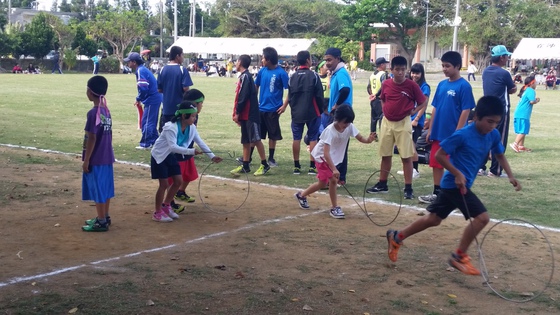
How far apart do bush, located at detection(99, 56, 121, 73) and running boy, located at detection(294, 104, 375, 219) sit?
211ft

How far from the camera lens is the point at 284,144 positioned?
15.6m

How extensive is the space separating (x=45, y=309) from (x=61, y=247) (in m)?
1.82

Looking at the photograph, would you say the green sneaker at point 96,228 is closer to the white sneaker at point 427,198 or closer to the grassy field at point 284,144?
the grassy field at point 284,144

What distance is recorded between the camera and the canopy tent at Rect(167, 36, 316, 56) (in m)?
68.1

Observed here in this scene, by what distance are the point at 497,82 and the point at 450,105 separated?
2.51m

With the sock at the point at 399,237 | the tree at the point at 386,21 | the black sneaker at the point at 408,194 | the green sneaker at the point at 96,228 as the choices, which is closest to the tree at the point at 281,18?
the tree at the point at 386,21

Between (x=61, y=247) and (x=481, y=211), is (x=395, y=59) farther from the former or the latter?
(x=61, y=247)

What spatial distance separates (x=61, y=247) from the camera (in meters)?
7.02

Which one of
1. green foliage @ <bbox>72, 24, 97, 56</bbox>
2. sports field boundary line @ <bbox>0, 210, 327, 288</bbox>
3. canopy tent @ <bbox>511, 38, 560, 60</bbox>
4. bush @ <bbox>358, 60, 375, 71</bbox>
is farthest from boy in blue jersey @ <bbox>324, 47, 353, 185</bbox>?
green foliage @ <bbox>72, 24, 97, 56</bbox>

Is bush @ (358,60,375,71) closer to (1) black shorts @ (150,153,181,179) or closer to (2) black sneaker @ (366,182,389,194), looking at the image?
(2) black sneaker @ (366,182,389,194)

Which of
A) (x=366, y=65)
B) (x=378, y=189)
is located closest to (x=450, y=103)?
(x=378, y=189)

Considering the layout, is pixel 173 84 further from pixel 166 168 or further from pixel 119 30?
pixel 119 30

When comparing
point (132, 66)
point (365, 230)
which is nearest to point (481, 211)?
point (365, 230)

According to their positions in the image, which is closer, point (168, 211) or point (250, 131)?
point (168, 211)
